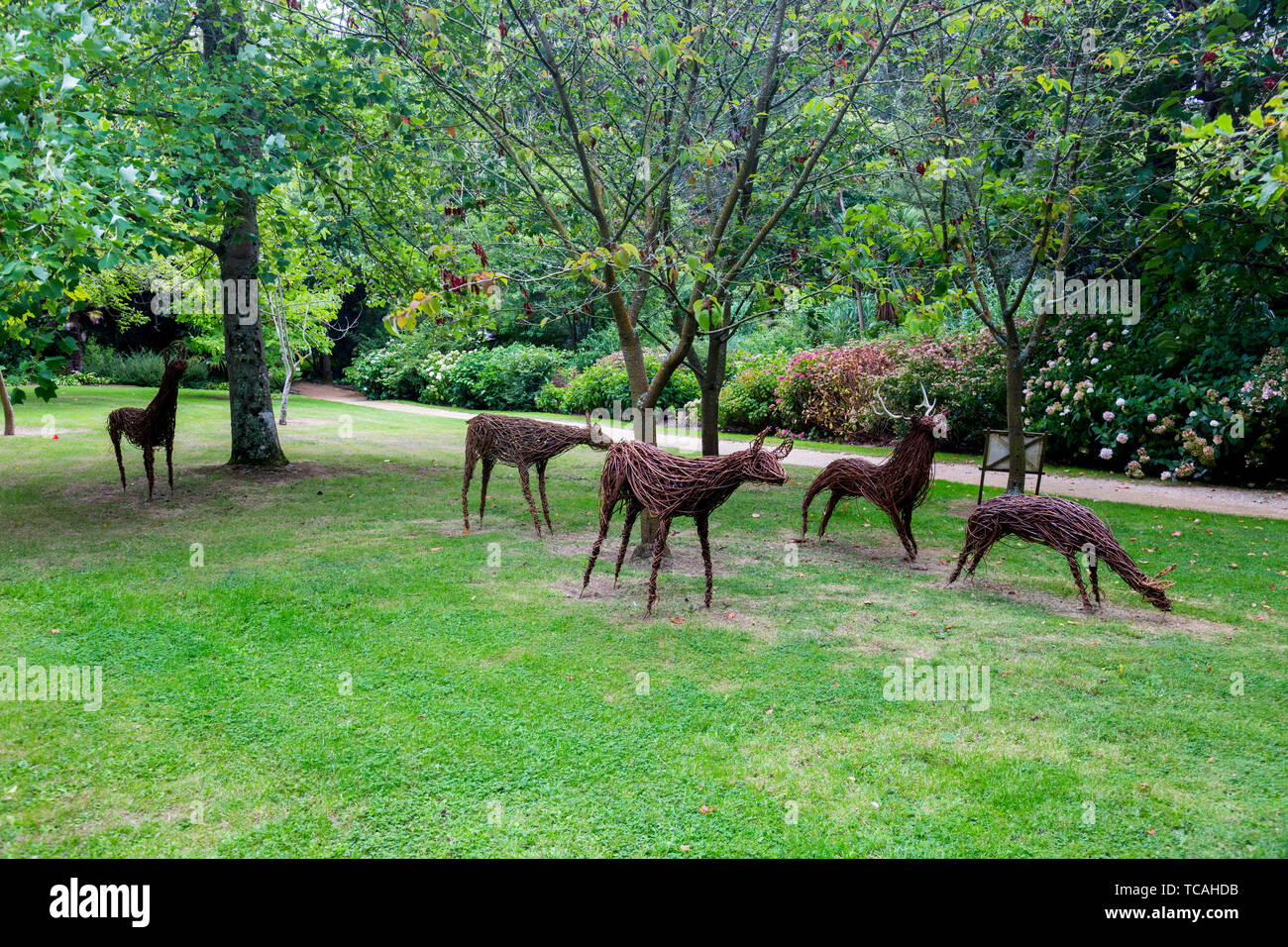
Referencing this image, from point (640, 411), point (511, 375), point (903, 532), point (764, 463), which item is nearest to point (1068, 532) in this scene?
point (903, 532)

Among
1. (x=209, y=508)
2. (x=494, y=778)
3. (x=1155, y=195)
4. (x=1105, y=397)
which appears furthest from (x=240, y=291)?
(x=1105, y=397)

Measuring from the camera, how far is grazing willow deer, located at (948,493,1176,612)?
6.12 metres

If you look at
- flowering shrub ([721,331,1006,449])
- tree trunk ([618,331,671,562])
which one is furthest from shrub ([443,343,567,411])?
tree trunk ([618,331,671,562])

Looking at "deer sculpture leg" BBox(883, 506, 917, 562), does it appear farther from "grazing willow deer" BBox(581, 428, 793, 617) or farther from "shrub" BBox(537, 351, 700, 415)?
"shrub" BBox(537, 351, 700, 415)

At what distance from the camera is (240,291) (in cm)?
1102

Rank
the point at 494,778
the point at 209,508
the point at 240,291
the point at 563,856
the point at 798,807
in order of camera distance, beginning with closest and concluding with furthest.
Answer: the point at 563,856 < the point at 798,807 < the point at 494,778 < the point at 209,508 < the point at 240,291

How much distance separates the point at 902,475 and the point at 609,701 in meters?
4.11

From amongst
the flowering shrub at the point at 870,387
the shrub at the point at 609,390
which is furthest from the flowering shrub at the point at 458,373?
the flowering shrub at the point at 870,387

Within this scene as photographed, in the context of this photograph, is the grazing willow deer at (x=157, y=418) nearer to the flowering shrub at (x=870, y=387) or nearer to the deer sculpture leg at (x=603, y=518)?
the deer sculpture leg at (x=603, y=518)

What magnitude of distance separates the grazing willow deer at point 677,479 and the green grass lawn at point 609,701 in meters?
0.83

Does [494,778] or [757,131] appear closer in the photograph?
[494,778]

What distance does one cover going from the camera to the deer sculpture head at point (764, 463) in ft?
18.3

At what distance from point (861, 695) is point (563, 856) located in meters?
2.30

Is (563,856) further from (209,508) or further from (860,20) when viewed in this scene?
(209,508)
